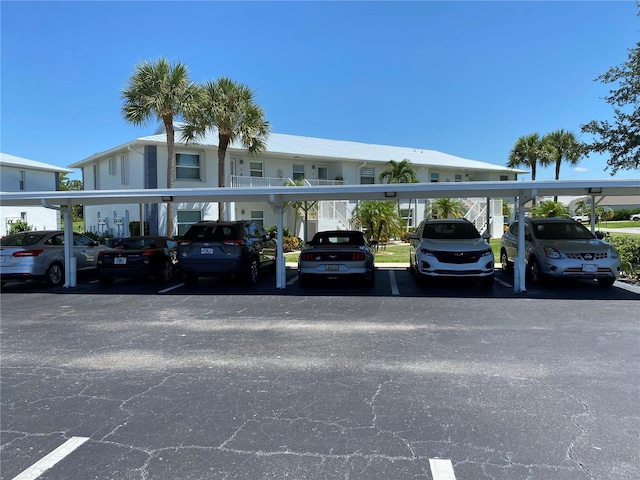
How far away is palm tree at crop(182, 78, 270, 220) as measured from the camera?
63.7ft

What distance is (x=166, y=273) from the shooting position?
12602 mm

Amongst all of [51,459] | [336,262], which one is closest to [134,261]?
[336,262]

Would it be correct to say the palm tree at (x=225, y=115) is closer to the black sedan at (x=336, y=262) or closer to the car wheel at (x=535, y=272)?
the black sedan at (x=336, y=262)

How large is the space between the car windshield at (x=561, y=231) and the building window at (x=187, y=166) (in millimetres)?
16730

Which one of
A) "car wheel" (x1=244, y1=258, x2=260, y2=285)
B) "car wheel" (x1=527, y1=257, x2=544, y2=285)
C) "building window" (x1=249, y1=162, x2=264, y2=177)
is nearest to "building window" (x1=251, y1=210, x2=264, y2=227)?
"building window" (x1=249, y1=162, x2=264, y2=177)

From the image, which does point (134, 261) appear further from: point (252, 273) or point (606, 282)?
point (606, 282)

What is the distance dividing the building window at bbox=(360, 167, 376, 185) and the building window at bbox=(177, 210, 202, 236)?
1131 centimetres

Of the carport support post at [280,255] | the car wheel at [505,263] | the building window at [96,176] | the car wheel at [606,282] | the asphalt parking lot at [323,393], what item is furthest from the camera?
the building window at [96,176]

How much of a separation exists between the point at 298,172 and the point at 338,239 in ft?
54.7

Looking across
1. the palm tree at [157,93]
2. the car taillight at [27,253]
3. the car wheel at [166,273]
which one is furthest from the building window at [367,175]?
the car taillight at [27,253]

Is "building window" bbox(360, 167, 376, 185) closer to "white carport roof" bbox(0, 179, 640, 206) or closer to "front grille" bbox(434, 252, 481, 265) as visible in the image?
"white carport roof" bbox(0, 179, 640, 206)

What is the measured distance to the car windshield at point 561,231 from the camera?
11.9 metres

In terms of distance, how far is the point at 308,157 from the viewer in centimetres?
2684

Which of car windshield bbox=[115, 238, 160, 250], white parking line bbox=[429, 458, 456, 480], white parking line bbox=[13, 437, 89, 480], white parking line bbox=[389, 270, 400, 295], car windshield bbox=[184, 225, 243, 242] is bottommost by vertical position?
white parking line bbox=[13, 437, 89, 480]
